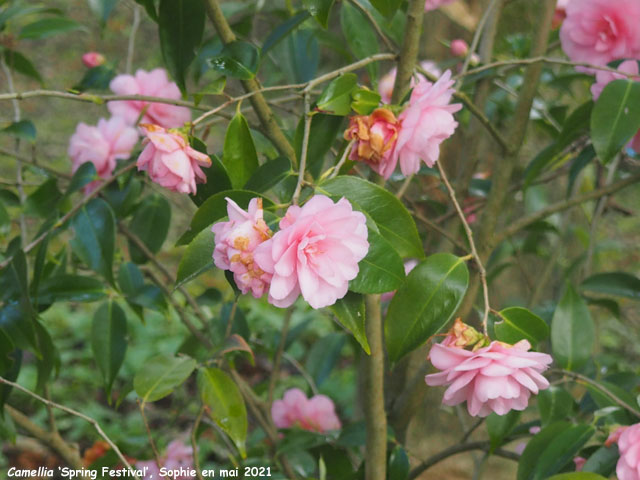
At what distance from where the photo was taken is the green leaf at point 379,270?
1.90 ft

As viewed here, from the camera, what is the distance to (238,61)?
0.74 m

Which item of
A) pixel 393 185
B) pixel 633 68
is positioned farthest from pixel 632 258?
pixel 633 68

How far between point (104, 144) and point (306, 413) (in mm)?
610

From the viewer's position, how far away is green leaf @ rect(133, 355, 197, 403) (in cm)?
79

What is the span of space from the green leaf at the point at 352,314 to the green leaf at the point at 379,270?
27 mm

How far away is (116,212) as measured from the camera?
39.4 inches

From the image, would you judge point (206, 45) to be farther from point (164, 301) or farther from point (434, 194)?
point (434, 194)

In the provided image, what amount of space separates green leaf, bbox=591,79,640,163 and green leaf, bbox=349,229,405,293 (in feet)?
1.06

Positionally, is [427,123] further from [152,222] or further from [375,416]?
[152,222]

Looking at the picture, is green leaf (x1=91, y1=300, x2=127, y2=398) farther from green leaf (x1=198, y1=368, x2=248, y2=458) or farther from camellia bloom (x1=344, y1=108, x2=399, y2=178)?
camellia bloom (x1=344, y1=108, x2=399, y2=178)

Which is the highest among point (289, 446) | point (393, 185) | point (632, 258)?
point (393, 185)

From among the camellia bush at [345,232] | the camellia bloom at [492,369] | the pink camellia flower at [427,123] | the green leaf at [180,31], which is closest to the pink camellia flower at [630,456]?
the camellia bush at [345,232]

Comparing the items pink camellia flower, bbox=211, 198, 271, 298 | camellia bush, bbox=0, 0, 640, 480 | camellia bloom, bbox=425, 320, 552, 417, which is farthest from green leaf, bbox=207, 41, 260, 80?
camellia bloom, bbox=425, 320, 552, 417

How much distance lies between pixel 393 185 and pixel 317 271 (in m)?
0.66
